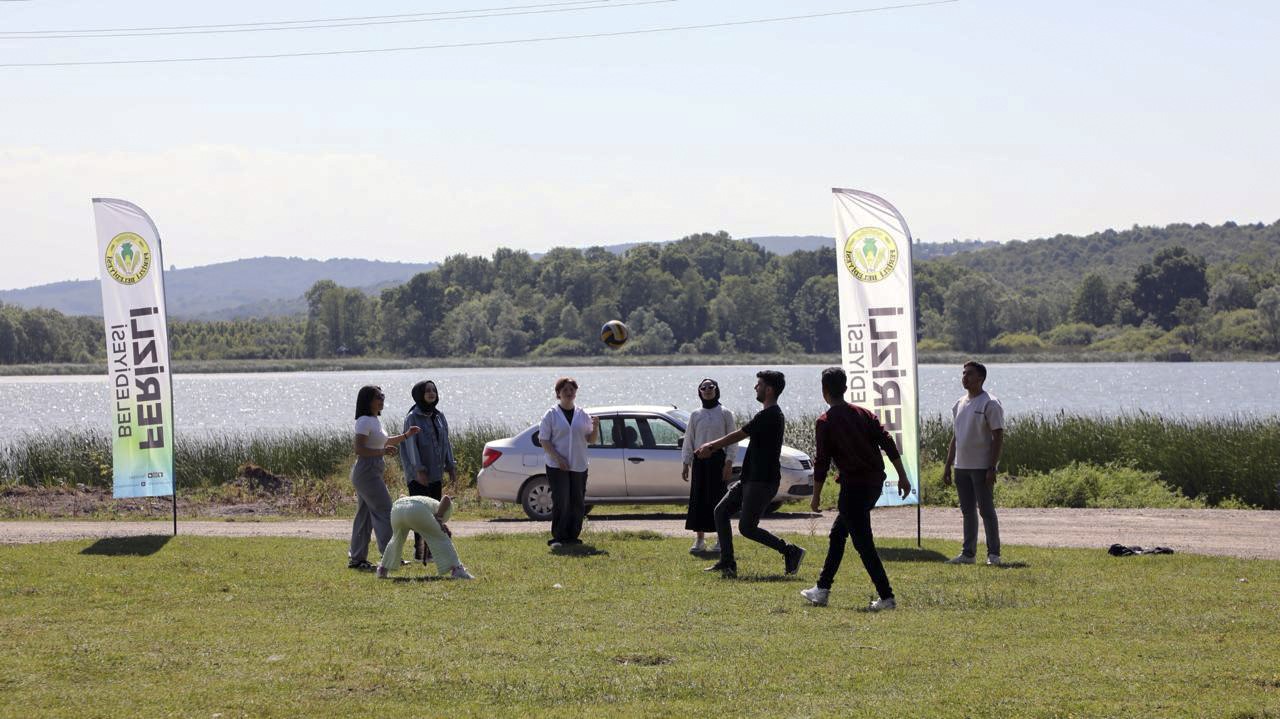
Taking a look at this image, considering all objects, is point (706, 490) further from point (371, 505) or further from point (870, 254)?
point (870, 254)

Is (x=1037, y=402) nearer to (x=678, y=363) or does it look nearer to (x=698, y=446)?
(x=698, y=446)

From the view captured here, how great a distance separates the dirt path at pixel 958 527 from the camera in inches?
636

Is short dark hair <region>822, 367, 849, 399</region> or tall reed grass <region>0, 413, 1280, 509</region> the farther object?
tall reed grass <region>0, 413, 1280, 509</region>

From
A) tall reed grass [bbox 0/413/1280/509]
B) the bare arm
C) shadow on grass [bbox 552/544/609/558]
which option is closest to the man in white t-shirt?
shadow on grass [bbox 552/544/609/558]

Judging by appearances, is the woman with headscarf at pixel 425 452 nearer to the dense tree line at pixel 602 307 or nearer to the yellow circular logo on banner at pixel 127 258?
the yellow circular logo on banner at pixel 127 258

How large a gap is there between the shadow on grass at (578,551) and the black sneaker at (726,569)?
Result: 182 cm

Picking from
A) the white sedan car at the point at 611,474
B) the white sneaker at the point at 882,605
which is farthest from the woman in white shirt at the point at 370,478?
the white sedan car at the point at 611,474

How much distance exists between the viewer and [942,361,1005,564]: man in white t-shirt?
44.6 feet

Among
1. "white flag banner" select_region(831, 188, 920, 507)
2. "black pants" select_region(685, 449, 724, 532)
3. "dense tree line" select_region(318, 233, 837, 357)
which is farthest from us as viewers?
"dense tree line" select_region(318, 233, 837, 357)

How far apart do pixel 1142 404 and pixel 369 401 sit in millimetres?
58527

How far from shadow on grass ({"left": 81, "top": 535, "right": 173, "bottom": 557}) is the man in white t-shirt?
828 centimetres

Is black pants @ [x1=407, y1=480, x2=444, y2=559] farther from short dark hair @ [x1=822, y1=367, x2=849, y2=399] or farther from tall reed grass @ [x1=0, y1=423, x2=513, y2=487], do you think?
tall reed grass @ [x1=0, y1=423, x2=513, y2=487]

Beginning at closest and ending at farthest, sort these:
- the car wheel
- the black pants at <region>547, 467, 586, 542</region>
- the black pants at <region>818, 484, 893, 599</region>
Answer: the black pants at <region>818, 484, 893, 599</region> → the black pants at <region>547, 467, 586, 542</region> → the car wheel

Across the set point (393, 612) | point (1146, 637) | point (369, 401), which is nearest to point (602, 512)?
point (369, 401)
